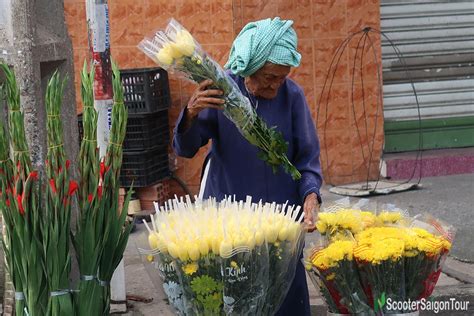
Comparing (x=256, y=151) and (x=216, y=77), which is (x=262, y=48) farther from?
(x=256, y=151)

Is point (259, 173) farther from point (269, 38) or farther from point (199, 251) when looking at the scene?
point (199, 251)

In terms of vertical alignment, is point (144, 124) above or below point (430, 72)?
below

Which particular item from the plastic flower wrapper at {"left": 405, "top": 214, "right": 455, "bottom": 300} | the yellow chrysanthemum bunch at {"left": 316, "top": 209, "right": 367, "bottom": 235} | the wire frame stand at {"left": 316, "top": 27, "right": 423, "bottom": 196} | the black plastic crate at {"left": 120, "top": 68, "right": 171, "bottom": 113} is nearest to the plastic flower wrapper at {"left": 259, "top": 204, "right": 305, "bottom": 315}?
the yellow chrysanthemum bunch at {"left": 316, "top": 209, "right": 367, "bottom": 235}

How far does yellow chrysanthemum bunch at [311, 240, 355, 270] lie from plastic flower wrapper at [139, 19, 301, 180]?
0.63 m

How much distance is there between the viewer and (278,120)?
12.8 feet

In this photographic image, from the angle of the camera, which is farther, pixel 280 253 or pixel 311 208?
pixel 311 208

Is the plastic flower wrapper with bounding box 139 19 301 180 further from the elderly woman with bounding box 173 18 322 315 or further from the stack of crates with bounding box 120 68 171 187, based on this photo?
the stack of crates with bounding box 120 68 171 187

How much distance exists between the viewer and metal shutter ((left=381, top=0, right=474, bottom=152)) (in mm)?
8797

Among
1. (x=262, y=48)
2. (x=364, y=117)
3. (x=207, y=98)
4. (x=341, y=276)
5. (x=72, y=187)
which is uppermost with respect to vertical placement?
(x=262, y=48)

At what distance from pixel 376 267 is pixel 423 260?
0.16 metres

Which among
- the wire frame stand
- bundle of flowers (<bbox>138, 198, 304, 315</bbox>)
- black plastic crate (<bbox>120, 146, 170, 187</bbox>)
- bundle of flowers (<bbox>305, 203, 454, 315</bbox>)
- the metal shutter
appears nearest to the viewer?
bundle of flowers (<bbox>138, 198, 304, 315</bbox>)

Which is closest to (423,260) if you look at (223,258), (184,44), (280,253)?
(280,253)

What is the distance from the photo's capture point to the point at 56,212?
3.19m

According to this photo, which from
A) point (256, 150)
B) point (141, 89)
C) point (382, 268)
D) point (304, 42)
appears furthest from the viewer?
point (304, 42)
